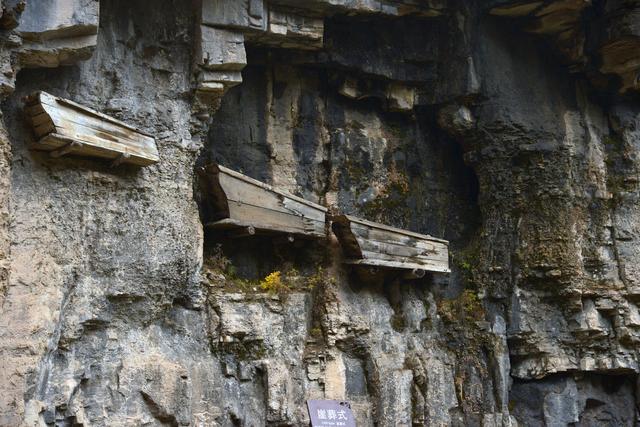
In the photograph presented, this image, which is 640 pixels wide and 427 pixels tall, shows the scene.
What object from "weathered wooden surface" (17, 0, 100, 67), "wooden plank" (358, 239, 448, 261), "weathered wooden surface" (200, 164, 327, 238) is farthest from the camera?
"wooden plank" (358, 239, 448, 261)

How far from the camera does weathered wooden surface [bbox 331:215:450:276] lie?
1012 cm

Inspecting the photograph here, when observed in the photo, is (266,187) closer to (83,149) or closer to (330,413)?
(83,149)

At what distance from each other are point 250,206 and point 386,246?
207cm

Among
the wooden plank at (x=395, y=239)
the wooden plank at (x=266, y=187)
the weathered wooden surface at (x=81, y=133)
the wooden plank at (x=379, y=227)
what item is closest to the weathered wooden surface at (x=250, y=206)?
the wooden plank at (x=266, y=187)

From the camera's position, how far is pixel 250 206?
930cm

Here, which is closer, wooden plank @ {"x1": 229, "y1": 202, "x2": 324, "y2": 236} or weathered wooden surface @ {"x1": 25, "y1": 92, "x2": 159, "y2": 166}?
weathered wooden surface @ {"x1": 25, "y1": 92, "x2": 159, "y2": 166}

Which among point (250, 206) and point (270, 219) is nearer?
point (250, 206)

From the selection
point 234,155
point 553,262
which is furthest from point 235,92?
point 553,262

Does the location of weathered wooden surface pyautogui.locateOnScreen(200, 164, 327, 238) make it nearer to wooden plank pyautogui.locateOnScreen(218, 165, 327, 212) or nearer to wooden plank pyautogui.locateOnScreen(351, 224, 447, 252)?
wooden plank pyautogui.locateOnScreen(218, 165, 327, 212)

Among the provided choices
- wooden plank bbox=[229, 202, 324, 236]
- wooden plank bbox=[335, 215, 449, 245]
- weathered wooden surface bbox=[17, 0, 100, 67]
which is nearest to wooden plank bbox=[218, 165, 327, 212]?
wooden plank bbox=[229, 202, 324, 236]

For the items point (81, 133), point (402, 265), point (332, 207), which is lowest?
point (402, 265)

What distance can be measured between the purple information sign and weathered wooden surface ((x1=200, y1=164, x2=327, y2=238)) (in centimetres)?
203

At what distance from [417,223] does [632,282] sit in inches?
125

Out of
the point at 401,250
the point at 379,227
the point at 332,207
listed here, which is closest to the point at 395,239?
the point at 401,250
